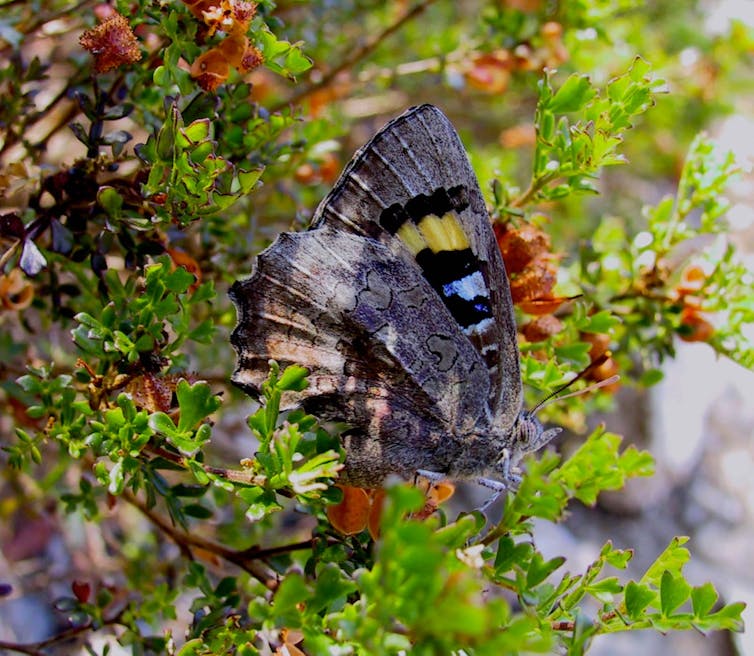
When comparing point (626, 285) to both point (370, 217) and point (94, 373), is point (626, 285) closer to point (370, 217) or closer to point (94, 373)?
point (370, 217)

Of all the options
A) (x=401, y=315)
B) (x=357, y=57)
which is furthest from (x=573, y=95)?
(x=357, y=57)

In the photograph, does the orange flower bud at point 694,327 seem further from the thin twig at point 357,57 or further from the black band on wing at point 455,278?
the thin twig at point 357,57

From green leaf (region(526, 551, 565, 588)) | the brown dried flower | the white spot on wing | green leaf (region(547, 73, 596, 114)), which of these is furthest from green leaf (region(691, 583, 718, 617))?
the brown dried flower

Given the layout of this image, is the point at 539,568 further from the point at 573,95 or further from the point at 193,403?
the point at 573,95

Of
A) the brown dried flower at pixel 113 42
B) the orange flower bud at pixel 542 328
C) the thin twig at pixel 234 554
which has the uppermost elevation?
the orange flower bud at pixel 542 328

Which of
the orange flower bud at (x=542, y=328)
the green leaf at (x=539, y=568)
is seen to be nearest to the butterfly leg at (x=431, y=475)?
the green leaf at (x=539, y=568)

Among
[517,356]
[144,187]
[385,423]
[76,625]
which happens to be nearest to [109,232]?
[144,187]
